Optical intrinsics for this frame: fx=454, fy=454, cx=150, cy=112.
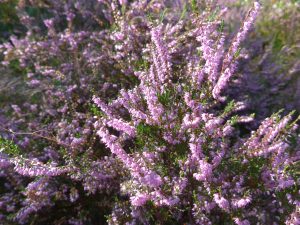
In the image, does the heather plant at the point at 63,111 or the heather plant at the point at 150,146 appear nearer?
the heather plant at the point at 150,146

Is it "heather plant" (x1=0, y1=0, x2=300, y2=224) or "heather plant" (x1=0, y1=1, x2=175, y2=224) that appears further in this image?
"heather plant" (x1=0, y1=1, x2=175, y2=224)

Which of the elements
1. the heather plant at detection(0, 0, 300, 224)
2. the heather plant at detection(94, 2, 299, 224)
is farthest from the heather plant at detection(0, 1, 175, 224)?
the heather plant at detection(94, 2, 299, 224)

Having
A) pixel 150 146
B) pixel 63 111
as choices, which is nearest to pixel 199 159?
pixel 150 146

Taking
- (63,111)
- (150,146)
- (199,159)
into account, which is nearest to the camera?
(199,159)

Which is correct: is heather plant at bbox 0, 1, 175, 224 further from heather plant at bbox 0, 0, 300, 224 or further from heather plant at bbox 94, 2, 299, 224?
heather plant at bbox 94, 2, 299, 224

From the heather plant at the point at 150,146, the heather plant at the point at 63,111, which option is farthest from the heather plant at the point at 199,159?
the heather plant at the point at 63,111

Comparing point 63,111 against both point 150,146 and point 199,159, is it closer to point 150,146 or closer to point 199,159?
point 150,146

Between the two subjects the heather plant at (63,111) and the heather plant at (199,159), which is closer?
the heather plant at (199,159)

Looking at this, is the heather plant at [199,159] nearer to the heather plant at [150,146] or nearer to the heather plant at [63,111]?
the heather plant at [150,146]
